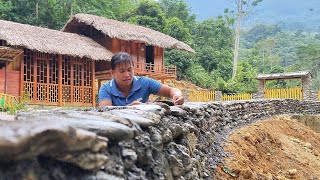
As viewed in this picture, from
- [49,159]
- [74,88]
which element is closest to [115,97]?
[49,159]

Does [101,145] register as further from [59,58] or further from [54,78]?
[54,78]

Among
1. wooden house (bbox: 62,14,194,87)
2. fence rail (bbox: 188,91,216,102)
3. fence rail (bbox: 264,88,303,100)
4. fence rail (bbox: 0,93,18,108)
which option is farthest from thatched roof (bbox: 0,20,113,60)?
fence rail (bbox: 264,88,303,100)

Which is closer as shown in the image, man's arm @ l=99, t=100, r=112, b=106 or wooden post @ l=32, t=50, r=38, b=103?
man's arm @ l=99, t=100, r=112, b=106

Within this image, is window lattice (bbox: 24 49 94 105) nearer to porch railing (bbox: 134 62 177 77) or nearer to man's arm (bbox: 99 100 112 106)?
porch railing (bbox: 134 62 177 77)

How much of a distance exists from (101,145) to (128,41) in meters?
20.0

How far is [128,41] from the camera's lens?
70.7 feet

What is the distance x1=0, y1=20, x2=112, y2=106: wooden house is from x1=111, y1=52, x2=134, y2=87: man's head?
35.0ft

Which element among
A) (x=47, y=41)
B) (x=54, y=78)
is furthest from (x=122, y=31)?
(x=47, y=41)

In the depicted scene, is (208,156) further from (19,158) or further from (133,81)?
(19,158)

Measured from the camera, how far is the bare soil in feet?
17.2

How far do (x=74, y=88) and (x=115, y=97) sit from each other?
1345cm

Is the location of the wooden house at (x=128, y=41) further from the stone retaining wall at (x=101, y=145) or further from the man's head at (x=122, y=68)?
the man's head at (x=122, y=68)

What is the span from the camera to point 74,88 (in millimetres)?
16922

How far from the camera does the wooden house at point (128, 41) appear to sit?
1991cm
